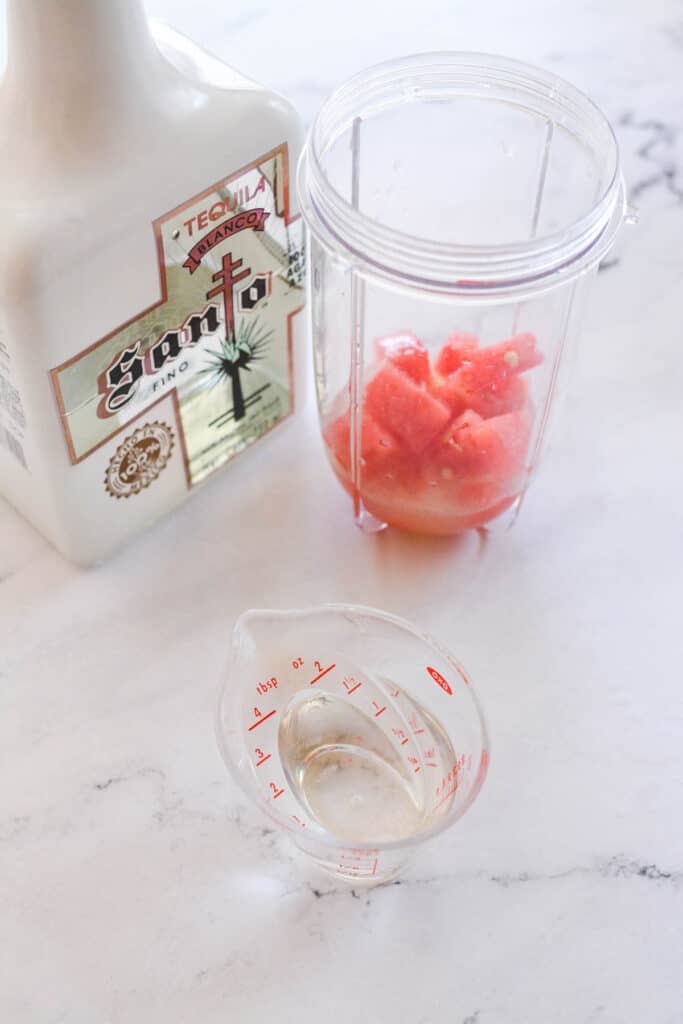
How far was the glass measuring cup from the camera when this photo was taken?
0.59m

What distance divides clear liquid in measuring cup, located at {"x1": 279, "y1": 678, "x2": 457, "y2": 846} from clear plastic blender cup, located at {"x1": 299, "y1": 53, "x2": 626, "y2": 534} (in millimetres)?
Answer: 131

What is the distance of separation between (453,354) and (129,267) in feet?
0.68

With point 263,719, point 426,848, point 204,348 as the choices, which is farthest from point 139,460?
point 426,848

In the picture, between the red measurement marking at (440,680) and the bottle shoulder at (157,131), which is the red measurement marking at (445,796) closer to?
the red measurement marking at (440,680)

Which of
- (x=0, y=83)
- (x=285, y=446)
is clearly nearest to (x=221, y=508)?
(x=285, y=446)

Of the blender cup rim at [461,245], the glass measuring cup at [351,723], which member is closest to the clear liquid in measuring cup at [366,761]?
the glass measuring cup at [351,723]

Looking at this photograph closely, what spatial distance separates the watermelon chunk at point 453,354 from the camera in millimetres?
696

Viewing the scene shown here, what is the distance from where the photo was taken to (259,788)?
0.57 metres

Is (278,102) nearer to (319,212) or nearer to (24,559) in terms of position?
(319,212)

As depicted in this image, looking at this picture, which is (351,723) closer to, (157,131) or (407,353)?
(407,353)

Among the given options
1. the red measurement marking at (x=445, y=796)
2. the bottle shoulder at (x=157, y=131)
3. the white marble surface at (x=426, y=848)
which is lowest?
the white marble surface at (x=426, y=848)

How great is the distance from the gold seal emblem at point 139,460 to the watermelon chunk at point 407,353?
142 mm

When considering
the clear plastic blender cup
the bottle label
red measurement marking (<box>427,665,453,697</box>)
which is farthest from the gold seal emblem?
red measurement marking (<box>427,665,453,697</box>)

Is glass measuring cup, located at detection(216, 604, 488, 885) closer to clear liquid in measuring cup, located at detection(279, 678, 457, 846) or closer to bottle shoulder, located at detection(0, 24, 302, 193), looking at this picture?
clear liquid in measuring cup, located at detection(279, 678, 457, 846)
